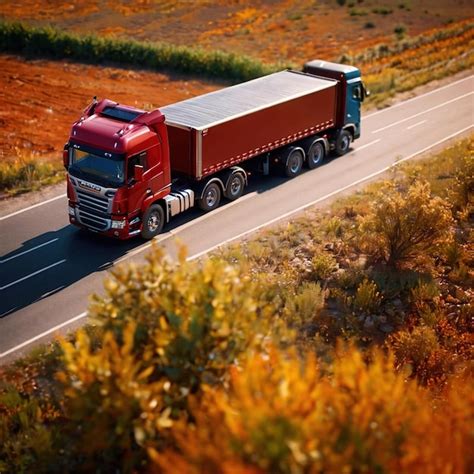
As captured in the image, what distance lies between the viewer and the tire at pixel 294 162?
24844mm

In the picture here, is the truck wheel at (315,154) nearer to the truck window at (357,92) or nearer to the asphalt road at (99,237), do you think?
the asphalt road at (99,237)

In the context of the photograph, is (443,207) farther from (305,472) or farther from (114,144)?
(305,472)

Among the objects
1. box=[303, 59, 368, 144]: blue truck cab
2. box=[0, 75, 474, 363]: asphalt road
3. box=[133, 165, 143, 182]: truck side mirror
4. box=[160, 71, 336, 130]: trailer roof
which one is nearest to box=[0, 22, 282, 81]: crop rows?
box=[0, 75, 474, 363]: asphalt road

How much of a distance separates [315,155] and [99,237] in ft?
30.4

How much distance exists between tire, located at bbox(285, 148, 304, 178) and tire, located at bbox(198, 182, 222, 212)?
11.1 feet

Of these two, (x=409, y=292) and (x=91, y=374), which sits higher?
(x=91, y=374)

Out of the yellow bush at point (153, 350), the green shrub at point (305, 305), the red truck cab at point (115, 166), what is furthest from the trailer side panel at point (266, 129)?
the yellow bush at point (153, 350)

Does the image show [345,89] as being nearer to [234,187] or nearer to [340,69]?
[340,69]

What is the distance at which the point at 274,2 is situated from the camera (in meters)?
70.1

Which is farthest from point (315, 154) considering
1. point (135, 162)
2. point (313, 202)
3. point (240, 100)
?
point (135, 162)

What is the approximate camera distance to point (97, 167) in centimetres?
1925

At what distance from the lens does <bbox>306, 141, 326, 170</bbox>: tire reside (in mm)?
25869

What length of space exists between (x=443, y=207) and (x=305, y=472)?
1171 cm

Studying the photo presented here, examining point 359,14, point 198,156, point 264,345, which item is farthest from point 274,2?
point 264,345
